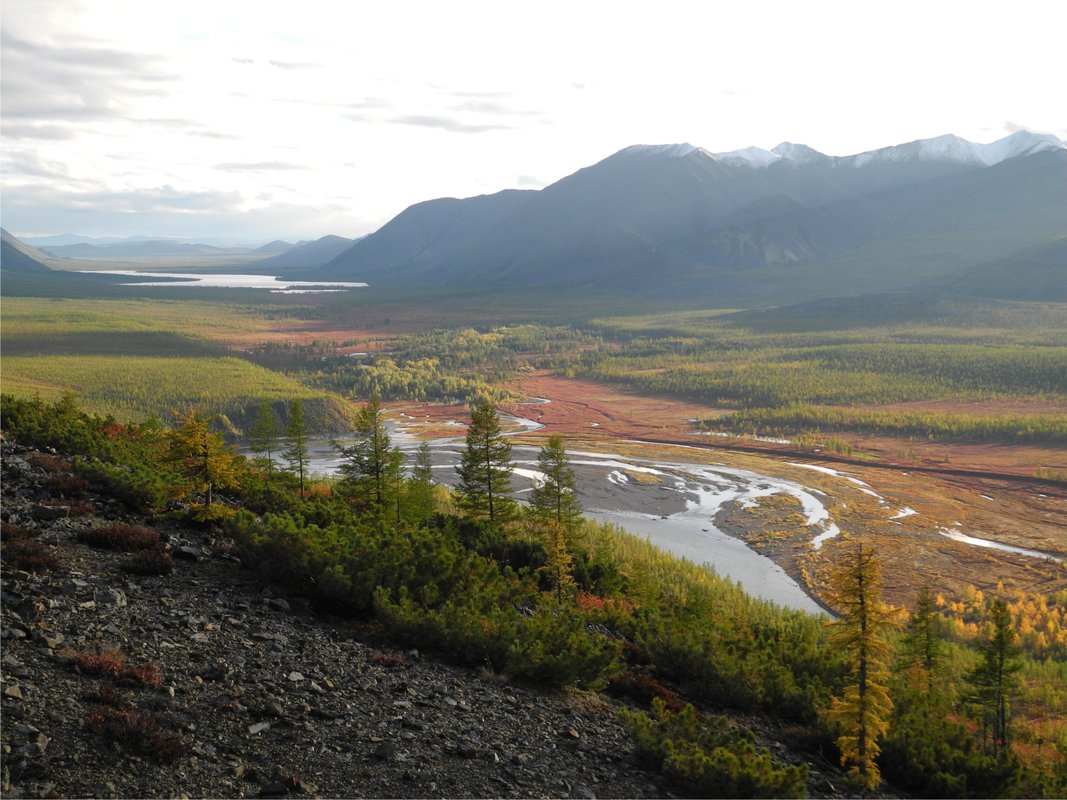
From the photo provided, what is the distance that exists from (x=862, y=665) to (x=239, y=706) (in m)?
14.1

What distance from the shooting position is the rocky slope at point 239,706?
41.1 ft

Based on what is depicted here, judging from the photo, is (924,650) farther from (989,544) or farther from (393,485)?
(989,544)

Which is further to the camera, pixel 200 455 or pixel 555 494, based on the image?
pixel 555 494

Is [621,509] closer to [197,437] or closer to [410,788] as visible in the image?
[197,437]

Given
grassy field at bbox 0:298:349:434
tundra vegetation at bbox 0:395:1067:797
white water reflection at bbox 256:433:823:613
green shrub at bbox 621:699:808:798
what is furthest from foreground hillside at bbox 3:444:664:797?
grassy field at bbox 0:298:349:434

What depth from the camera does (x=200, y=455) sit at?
84.1 feet

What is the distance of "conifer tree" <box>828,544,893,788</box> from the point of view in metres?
19.2

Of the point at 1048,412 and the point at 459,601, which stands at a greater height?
the point at 459,601

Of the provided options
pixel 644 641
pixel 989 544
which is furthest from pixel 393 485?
pixel 989 544

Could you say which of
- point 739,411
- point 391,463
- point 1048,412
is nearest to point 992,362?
point 1048,412

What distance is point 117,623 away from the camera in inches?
654

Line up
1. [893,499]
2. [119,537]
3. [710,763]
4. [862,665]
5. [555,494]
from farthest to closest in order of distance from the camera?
[893,499] → [555,494] → [119,537] → [862,665] → [710,763]

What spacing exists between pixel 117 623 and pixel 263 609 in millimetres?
3741

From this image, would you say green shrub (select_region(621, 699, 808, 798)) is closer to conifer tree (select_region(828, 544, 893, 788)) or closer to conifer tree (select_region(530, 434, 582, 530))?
conifer tree (select_region(828, 544, 893, 788))
